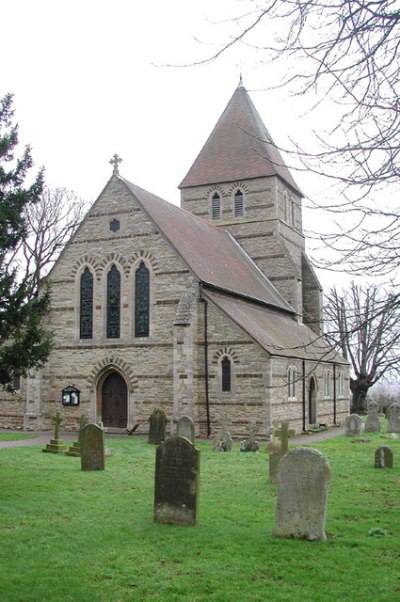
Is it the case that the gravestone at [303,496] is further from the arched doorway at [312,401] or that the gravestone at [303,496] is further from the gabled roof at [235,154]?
the gabled roof at [235,154]

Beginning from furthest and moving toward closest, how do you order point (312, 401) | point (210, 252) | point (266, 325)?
1. point (312, 401)
2. point (210, 252)
3. point (266, 325)

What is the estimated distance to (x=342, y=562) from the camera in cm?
698

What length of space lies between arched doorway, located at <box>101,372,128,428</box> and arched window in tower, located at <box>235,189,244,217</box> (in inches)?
492

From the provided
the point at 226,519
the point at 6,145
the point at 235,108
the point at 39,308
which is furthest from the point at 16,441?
the point at 235,108

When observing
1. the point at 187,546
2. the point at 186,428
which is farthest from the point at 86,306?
the point at 187,546

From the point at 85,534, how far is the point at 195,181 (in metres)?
26.9

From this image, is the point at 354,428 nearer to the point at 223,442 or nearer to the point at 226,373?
the point at 226,373

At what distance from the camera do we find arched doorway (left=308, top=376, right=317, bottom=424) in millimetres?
26452

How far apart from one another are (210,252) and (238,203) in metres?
6.75

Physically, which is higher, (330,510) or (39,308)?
(39,308)

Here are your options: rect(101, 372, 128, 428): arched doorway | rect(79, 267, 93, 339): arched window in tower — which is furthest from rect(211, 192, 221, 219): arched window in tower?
rect(101, 372, 128, 428): arched doorway

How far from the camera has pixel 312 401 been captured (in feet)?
87.8

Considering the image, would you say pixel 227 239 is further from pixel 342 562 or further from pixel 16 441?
pixel 342 562

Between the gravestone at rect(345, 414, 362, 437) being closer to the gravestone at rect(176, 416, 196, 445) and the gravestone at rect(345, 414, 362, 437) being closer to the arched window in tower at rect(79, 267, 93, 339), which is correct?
the gravestone at rect(176, 416, 196, 445)
